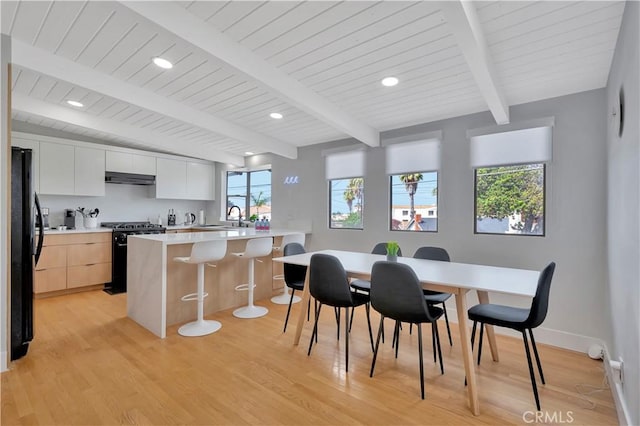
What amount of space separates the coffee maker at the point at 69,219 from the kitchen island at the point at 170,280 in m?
2.06

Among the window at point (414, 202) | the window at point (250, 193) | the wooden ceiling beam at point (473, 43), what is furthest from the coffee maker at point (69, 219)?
the wooden ceiling beam at point (473, 43)

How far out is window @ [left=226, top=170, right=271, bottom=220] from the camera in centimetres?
582

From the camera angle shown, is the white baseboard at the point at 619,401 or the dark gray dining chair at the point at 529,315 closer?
the white baseboard at the point at 619,401

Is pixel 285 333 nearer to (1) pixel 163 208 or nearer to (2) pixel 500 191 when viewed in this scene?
(2) pixel 500 191

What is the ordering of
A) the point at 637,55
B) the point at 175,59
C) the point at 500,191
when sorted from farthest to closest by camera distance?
the point at 500,191, the point at 175,59, the point at 637,55

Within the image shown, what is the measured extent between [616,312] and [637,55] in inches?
64.9

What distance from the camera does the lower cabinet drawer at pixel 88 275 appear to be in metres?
4.34

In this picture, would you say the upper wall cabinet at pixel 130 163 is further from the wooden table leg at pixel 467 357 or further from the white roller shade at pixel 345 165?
the wooden table leg at pixel 467 357

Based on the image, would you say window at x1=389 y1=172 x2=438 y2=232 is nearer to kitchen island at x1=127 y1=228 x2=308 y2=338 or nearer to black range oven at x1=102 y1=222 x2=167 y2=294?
kitchen island at x1=127 y1=228 x2=308 y2=338

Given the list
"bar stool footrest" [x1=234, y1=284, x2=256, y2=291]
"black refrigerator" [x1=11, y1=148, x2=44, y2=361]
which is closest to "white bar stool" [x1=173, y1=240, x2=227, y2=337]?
"bar stool footrest" [x1=234, y1=284, x2=256, y2=291]

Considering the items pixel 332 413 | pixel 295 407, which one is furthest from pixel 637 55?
pixel 295 407

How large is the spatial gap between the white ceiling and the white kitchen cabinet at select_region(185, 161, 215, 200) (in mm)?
2476

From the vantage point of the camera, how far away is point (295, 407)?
1916 millimetres

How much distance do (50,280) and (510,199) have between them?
5.75 meters
